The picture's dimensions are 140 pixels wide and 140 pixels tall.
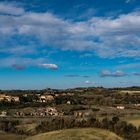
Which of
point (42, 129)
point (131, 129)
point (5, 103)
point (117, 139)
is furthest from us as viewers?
point (5, 103)

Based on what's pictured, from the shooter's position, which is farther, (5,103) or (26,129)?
(5,103)

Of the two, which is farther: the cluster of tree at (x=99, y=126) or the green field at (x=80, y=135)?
the cluster of tree at (x=99, y=126)

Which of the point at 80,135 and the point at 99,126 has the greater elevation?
the point at 80,135

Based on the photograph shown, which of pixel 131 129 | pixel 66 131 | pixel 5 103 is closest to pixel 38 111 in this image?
pixel 5 103

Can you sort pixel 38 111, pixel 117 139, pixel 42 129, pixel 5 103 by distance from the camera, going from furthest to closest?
pixel 5 103, pixel 38 111, pixel 42 129, pixel 117 139

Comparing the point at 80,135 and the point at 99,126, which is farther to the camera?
the point at 99,126

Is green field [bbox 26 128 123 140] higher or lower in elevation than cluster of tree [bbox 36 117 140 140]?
higher

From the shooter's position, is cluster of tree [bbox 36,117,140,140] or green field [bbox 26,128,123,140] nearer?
green field [bbox 26,128,123,140]

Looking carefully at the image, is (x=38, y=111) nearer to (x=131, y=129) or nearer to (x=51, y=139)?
(x=131, y=129)

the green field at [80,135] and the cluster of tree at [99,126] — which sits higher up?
the green field at [80,135]
